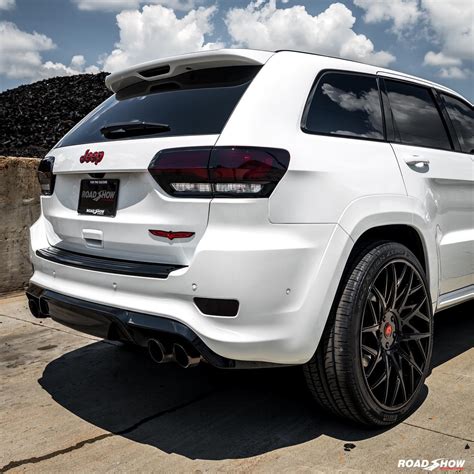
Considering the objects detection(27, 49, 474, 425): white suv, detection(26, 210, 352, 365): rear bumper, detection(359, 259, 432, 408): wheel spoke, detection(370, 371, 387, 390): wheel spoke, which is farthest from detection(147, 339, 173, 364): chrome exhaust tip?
detection(370, 371, 387, 390): wheel spoke

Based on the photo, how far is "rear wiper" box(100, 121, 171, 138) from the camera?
2.81m

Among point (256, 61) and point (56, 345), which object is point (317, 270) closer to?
point (256, 61)

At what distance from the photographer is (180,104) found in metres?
2.93

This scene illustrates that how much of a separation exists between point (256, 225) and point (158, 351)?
733mm

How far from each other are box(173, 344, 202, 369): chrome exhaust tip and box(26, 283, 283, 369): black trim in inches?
1.7

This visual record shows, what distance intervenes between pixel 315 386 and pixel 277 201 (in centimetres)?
95

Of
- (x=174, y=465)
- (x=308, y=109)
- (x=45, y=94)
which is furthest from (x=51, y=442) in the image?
(x=45, y=94)

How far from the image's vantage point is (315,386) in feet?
9.29

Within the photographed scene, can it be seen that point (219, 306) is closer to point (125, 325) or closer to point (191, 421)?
point (125, 325)

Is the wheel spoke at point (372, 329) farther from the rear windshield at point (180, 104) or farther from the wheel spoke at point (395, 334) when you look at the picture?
the rear windshield at point (180, 104)

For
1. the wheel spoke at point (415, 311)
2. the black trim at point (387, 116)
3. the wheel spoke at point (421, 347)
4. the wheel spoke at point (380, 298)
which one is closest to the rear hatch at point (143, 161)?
the black trim at point (387, 116)

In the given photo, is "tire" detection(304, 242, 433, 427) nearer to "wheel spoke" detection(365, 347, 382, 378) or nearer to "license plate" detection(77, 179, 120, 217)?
"wheel spoke" detection(365, 347, 382, 378)

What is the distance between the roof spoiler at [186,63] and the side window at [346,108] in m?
0.34

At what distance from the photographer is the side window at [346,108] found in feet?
9.44
